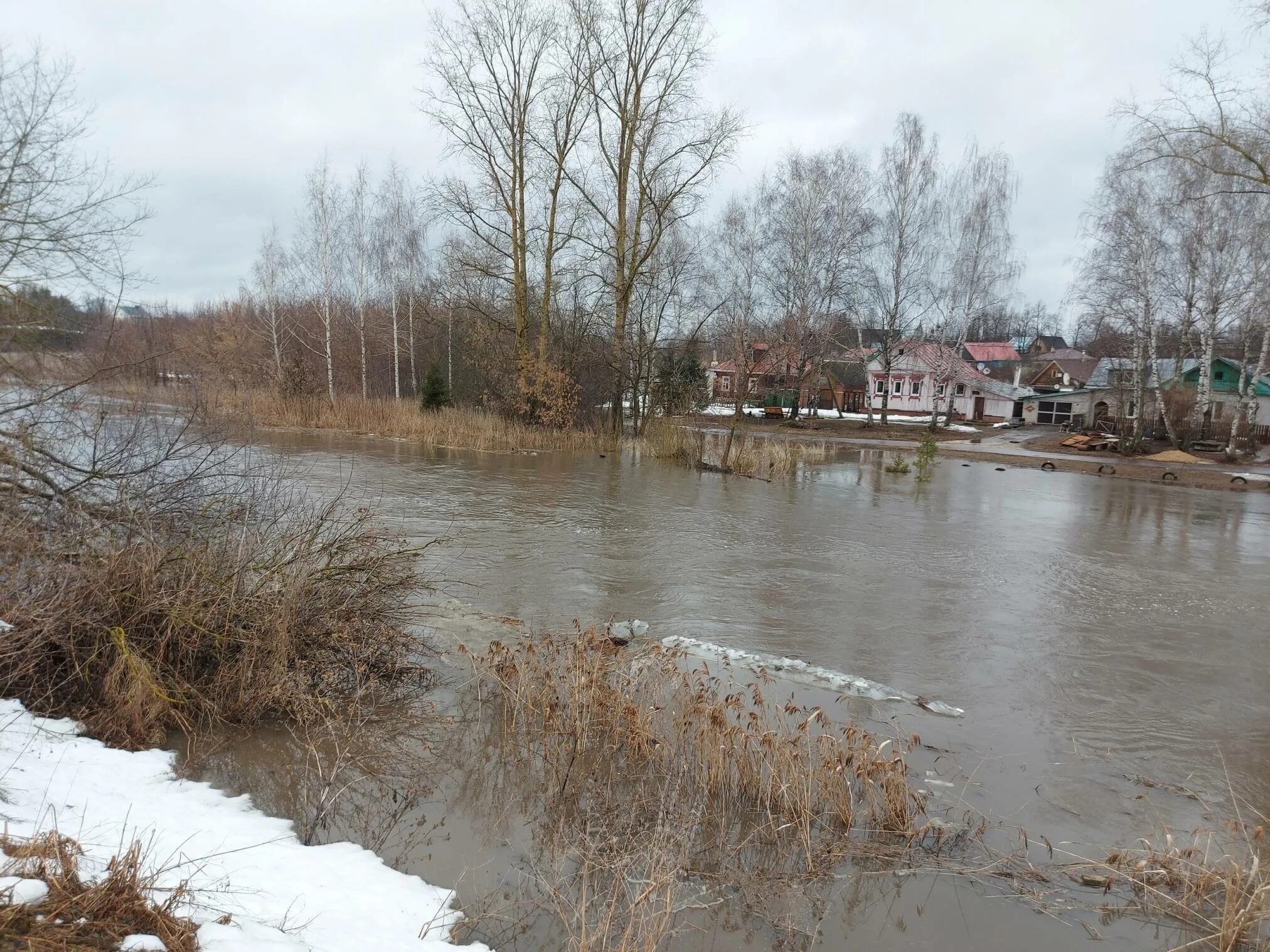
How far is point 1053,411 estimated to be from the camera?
49.5 meters

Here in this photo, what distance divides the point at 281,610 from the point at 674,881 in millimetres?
3249

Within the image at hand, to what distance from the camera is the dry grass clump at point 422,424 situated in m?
23.7

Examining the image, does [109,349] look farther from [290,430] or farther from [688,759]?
[290,430]

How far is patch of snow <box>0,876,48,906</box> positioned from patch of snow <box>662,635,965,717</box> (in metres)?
4.55

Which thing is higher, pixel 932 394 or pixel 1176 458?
pixel 932 394

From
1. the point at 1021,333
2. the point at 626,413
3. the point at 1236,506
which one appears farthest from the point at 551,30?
the point at 1021,333

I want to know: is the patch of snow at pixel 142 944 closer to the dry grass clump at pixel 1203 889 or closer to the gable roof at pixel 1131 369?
the dry grass clump at pixel 1203 889

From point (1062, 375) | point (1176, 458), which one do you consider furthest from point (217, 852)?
point (1062, 375)

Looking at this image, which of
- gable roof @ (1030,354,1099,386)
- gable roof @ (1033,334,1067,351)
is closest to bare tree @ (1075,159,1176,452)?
gable roof @ (1030,354,1099,386)

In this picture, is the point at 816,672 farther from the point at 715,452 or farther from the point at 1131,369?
the point at 1131,369

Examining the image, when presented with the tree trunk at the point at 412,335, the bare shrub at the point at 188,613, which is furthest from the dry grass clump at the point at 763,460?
the tree trunk at the point at 412,335

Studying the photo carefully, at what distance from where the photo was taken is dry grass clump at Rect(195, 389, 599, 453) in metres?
23.7

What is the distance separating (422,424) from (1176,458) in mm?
26996

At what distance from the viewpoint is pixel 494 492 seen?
15656 millimetres
